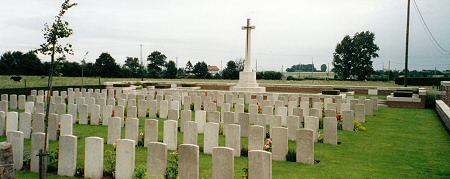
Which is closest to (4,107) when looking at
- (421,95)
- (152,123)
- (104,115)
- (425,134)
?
(104,115)

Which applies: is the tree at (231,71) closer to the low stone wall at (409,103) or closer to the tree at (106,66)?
the tree at (106,66)

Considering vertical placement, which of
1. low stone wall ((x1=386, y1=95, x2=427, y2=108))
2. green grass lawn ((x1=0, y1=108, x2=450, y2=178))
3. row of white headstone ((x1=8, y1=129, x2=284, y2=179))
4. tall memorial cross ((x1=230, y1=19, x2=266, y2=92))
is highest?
tall memorial cross ((x1=230, y1=19, x2=266, y2=92))

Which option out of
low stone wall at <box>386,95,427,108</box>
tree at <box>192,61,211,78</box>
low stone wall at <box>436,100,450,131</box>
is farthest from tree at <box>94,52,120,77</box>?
low stone wall at <box>436,100,450,131</box>

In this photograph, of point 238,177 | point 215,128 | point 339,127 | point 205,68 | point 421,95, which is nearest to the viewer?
point 238,177

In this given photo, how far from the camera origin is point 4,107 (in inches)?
497

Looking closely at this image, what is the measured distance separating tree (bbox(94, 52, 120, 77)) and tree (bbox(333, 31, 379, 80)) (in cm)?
3472

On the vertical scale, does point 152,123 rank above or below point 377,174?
above

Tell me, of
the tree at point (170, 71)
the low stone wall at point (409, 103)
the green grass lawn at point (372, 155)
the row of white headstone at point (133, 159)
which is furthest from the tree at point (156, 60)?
the row of white headstone at point (133, 159)

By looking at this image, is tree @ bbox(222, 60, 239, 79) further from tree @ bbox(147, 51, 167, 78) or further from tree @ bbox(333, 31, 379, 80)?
tree @ bbox(333, 31, 379, 80)

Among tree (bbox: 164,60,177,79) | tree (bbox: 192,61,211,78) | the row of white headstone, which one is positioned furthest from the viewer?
tree (bbox: 164,60,177,79)

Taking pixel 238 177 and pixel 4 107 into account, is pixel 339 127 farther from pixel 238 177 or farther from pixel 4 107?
pixel 4 107

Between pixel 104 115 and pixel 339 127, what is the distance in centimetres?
758

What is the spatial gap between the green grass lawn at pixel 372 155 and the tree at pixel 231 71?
130 feet

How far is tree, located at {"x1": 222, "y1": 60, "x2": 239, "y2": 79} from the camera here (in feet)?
171
